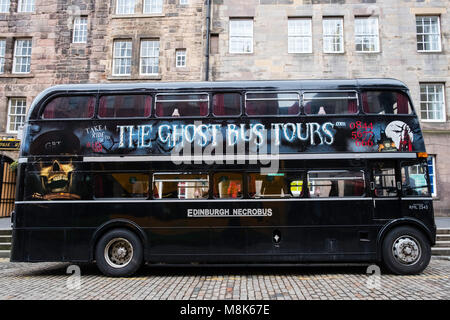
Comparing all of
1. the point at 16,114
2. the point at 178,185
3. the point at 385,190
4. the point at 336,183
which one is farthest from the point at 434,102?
the point at 16,114

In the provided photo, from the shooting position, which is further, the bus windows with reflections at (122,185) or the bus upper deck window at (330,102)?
the bus upper deck window at (330,102)

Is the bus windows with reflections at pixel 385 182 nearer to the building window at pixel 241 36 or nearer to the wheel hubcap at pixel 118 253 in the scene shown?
the wheel hubcap at pixel 118 253

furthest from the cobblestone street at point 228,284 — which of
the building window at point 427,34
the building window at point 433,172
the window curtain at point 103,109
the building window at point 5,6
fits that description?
the building window at point 5,6

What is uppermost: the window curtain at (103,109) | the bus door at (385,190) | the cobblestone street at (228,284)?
the window curtain at (103,109)

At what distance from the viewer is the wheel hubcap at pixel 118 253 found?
719 centimetres

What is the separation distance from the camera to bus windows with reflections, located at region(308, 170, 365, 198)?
7211 mm

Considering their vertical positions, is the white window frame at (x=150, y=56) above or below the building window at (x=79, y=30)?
below

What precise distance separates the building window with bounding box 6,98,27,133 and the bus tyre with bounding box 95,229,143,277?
13.8 metres

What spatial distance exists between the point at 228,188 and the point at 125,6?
14972 mm

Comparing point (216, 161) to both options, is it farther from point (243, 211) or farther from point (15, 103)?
point (15, 103)

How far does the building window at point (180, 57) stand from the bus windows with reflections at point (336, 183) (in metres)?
12.0

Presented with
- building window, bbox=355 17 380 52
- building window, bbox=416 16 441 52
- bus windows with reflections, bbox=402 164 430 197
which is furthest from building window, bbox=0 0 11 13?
building window, bbox=416 16 441 52

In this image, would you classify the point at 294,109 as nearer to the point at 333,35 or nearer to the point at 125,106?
the point at 125,106

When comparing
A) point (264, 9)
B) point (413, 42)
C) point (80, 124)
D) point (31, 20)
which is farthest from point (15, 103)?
point (413, 42)
